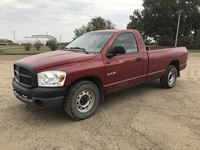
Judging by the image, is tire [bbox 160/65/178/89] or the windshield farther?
tire [bbox 160/65/178/89]

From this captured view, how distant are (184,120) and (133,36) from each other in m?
2.39

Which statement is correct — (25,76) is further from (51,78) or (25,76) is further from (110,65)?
(110,65)

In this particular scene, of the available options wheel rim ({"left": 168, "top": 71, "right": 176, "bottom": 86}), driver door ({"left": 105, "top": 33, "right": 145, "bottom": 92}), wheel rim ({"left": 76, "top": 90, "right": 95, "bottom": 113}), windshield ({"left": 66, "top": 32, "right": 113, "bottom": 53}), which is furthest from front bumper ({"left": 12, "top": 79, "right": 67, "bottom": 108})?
wheel rim ({"left": 168, "top": 71, "right": 176, "bottom": 86})

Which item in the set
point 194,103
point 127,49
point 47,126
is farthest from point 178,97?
point 47,126

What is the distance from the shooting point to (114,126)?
4.44m

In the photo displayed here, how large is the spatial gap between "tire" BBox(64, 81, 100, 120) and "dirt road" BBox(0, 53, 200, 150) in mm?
165

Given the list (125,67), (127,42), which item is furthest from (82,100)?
(127,42)

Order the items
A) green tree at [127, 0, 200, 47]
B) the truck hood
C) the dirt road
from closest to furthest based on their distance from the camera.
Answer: the dirt road, the truck hood, green tree at [127, 0, 200, 47]

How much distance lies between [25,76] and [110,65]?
5.80 feet

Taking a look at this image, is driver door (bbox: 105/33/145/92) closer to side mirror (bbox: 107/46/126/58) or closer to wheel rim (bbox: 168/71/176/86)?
side mirror (bbox: 107/46/126/58)

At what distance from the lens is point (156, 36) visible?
4422 cm

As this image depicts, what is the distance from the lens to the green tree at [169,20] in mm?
42000

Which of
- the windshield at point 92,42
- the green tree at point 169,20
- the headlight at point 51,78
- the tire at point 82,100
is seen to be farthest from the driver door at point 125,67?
the green tree at point 169,20

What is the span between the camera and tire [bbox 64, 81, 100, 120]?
4492 millimetres
